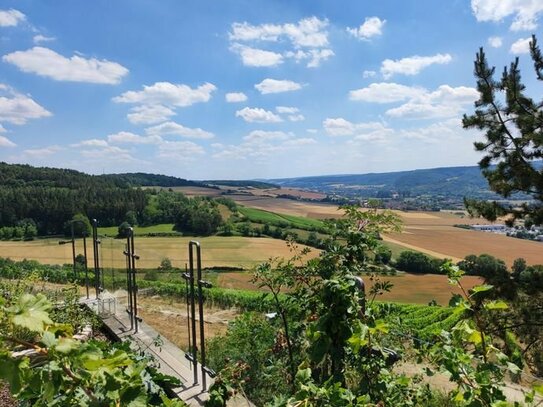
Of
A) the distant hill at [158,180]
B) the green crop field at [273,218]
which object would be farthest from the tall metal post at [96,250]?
the distant hill at [158,180]

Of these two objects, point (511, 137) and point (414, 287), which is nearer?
point (511, 137)

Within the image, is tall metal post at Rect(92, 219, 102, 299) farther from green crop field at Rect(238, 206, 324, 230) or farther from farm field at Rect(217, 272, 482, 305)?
green crop field at Rect(238, 206, 324, 230)

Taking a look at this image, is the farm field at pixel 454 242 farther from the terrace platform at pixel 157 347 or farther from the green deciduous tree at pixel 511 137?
the terrace platform at pixel 157 347

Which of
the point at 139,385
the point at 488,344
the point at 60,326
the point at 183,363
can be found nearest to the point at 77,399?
the point at 139,385

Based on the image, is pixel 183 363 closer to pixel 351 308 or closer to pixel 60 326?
pixel 351 308

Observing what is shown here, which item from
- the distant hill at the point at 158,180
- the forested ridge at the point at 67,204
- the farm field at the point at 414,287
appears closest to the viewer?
the farm field at the point at 414,287

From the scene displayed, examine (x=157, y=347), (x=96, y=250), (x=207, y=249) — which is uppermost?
(x=96, y=250)

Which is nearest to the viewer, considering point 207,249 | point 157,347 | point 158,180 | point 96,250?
point 157,347

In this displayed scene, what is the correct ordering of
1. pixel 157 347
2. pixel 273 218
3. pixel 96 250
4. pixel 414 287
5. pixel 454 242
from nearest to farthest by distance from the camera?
pixel 157 347 < pixel 96 250 < pixel 414 287 < pixel 454 242 < pixel 273 218

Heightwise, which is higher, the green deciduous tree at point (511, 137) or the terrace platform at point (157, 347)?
the green deciduous tree at point (511, 137)

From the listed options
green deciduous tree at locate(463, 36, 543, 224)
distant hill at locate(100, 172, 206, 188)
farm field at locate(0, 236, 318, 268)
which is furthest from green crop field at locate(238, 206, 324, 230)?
green deciduous tree at locate(463, 36, 543, 224)

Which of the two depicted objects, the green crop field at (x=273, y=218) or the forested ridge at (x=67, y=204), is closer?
the forested ridge at (x=67, y=204)

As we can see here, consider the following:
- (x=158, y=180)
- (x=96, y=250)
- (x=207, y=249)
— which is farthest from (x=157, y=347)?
(x=158, y=180)

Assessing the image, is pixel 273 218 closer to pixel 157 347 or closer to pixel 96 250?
pixel 96 250
